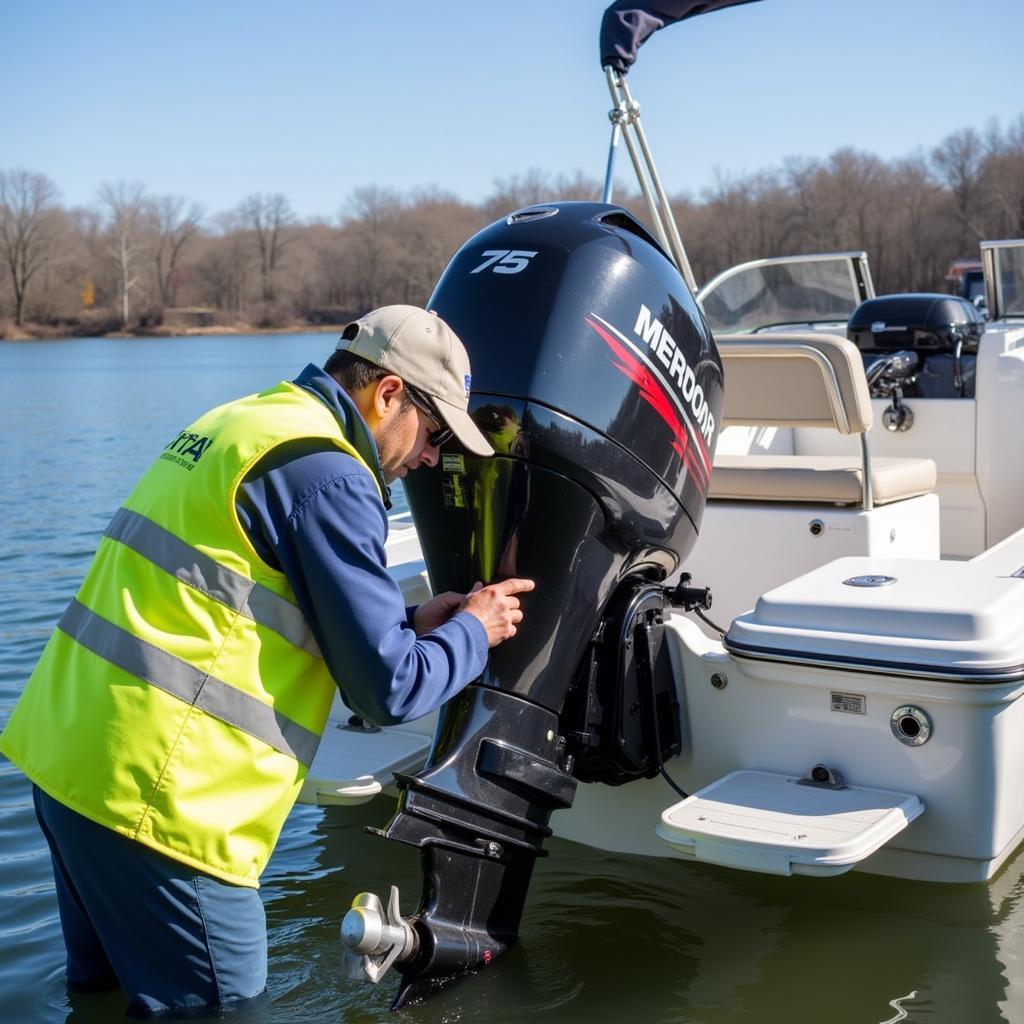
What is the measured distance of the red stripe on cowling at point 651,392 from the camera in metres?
2.84

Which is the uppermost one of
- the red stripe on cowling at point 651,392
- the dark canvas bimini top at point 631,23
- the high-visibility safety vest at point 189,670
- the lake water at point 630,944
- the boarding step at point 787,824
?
the dark canvas bimini top at point 631,23

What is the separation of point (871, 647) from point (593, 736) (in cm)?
62

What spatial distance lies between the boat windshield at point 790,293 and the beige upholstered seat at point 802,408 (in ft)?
8.04

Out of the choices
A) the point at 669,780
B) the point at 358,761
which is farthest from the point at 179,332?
the point at 669,780

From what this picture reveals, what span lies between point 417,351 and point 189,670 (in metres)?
0.65

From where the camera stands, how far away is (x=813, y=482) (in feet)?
12.4

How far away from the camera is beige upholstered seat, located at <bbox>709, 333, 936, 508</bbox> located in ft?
11.8

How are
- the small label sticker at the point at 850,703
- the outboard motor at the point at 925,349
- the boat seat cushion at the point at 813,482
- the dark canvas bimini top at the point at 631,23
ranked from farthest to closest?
the outboard motor at the point at 925,349 → the dark canvas bimini top at the point at 631,23 → the boat seat cushion at the point at 813,482 → the small label sticker at the point at 850,703

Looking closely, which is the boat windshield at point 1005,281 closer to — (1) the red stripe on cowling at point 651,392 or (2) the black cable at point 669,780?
(1) the red stripe on cowling at point 651,392

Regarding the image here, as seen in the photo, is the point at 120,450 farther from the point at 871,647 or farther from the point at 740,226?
the point at 740,226

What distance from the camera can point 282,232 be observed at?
82688mm

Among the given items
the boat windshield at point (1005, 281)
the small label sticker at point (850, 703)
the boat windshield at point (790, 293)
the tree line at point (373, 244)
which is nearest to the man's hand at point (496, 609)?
the small label sticker at point (850, 703)

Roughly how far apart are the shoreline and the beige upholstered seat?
5876 centimetres

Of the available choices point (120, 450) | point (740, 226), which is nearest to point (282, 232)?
point (740, 226)
